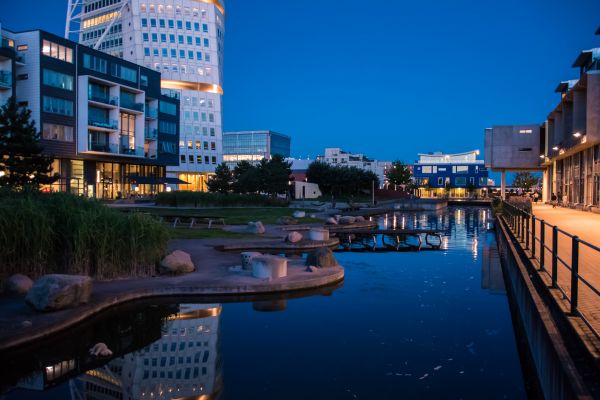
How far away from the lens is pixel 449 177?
463 ft

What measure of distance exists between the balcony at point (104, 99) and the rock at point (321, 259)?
50.2 meters

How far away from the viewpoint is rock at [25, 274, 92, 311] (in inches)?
437

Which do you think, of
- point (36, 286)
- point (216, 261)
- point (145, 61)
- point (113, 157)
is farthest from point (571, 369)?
point (145, 61)

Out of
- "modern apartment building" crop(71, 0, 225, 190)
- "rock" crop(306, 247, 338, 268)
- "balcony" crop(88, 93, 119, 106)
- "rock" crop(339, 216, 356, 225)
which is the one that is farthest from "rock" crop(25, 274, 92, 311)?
"modern apartment building" crop(71, 0, 225, 190)

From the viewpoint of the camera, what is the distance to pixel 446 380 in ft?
29.2

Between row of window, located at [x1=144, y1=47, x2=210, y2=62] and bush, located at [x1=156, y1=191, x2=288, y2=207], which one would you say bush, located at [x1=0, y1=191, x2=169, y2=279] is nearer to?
bush, located at [x1=156, y1=191, x2=288, y2=207]

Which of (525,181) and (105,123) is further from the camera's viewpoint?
(525,181)

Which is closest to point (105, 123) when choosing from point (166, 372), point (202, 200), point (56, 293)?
point (202, 200)

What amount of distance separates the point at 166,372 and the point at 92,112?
58265 millimetres

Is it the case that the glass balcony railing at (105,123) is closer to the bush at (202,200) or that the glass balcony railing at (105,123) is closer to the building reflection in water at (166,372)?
the bush at (202,200)

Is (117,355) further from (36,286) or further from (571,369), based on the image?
(571,369)

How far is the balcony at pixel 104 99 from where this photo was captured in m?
60.6

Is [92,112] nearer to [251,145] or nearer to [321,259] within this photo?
[321,259]

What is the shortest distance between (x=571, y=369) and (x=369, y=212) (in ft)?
165
